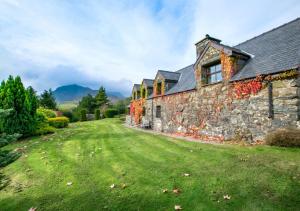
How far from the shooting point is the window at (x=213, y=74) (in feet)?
39.7

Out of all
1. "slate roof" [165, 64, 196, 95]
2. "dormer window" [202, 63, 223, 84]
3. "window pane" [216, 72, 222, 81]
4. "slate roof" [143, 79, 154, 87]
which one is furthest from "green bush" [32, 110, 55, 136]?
"window pane" [216, 72, 222, 81]

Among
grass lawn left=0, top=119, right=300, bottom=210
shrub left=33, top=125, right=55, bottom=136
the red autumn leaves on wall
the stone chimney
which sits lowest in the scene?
grass lawn left=0, top=119, right=300, bottom=210

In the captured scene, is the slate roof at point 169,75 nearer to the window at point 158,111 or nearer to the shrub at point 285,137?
the window at point 158,111

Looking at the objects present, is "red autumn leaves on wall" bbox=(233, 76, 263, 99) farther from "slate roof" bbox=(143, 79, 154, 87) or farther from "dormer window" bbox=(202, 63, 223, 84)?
"slate roof" bbox=(143, 79, 154, 87)

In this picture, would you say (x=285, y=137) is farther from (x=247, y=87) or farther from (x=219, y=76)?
(x=219, y=76)

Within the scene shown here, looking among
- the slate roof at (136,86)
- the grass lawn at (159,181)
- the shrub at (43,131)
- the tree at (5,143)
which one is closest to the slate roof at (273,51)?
the grass lawn at (159,181)

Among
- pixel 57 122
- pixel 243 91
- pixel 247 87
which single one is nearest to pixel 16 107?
pixel 57 122

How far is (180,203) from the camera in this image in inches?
156

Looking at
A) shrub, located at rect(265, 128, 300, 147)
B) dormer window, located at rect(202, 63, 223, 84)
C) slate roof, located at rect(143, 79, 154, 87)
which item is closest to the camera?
shrub, located at rect(265, 128, 300, 147)

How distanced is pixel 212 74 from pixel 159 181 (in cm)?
941

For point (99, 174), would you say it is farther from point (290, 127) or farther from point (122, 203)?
point (290, 127)

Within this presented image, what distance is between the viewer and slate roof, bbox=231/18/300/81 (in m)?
8.57

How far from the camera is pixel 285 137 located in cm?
743

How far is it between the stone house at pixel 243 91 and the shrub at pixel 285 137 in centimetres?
46
